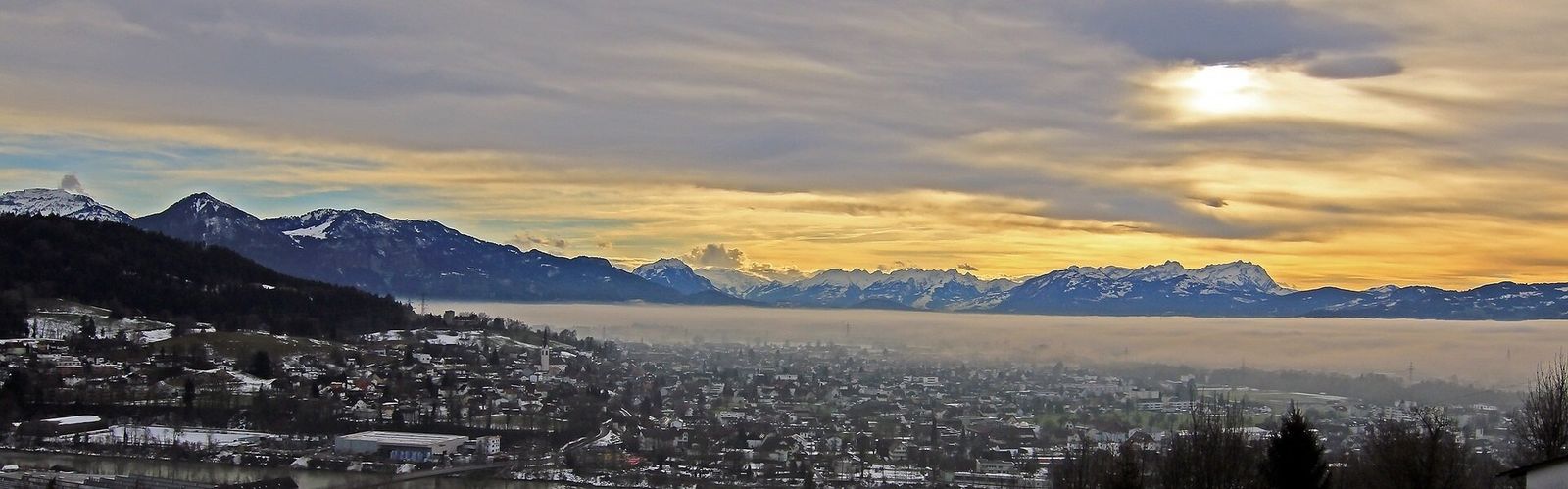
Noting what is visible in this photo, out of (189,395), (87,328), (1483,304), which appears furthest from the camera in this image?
(1483,304)

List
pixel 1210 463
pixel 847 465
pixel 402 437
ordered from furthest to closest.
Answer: pixel 402 437, pixel 847 465, pixel 1210 463

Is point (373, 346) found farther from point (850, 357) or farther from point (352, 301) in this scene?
point (850, 357)

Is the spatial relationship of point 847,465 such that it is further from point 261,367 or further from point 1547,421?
point 261,367

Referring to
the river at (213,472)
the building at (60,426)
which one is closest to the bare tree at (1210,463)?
the river at (213,472)

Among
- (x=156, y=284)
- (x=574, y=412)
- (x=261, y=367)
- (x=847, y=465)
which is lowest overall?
(x=847, y=465)

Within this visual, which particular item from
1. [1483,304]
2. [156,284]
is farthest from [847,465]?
[1483,304]

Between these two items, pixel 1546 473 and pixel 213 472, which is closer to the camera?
pixel 1546 473

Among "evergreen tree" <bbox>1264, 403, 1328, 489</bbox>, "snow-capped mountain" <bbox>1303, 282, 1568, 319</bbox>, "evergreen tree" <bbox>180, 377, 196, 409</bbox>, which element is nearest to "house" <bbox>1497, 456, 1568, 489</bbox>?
"evergreen tree" <bbox>1264, 403, 1328, 489</bbox>

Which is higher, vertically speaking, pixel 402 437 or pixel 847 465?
pixel 402 437
